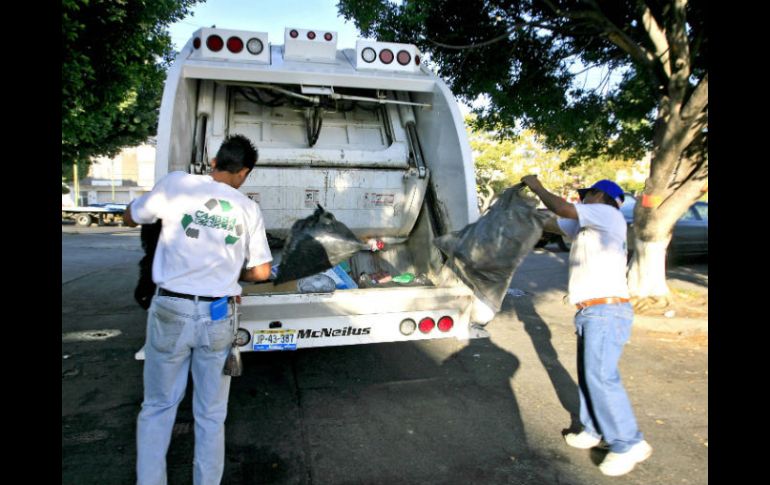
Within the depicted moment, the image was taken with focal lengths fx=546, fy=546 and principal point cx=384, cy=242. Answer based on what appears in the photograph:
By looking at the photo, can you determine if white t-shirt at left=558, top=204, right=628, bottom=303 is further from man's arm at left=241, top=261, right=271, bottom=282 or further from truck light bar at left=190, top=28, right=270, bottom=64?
truck light bar at left=190, top=28, right=270, bottom=64

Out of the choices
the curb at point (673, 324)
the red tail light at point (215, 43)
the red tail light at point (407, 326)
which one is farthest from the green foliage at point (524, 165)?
the red tail light at point (407, 326)

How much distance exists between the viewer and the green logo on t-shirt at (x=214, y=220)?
2.38 meters

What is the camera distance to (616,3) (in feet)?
22.4

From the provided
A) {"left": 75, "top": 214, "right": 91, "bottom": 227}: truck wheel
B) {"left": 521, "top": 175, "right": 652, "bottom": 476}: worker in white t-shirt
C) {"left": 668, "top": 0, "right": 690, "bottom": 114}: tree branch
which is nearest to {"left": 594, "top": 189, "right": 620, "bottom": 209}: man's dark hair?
{"left": 521, "top": 175, "right": 652, "bottom": 476}: worker in white t-shirt

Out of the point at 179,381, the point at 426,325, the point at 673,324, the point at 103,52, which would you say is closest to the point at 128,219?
the point at 179,381

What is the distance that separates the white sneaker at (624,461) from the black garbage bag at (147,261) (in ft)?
8.29

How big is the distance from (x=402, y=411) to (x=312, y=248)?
128 cm

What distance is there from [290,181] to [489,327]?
9.25 feet

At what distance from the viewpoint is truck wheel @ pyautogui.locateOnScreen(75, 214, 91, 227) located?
2461 cm

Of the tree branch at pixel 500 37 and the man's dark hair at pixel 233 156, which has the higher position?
the tree branch at pixel 500 37

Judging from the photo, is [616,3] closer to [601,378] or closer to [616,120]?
[616,120]

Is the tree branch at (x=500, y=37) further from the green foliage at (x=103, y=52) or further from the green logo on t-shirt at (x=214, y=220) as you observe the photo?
the green logo on t-shirt at (x=214, y=220)

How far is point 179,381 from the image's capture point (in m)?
2.44
